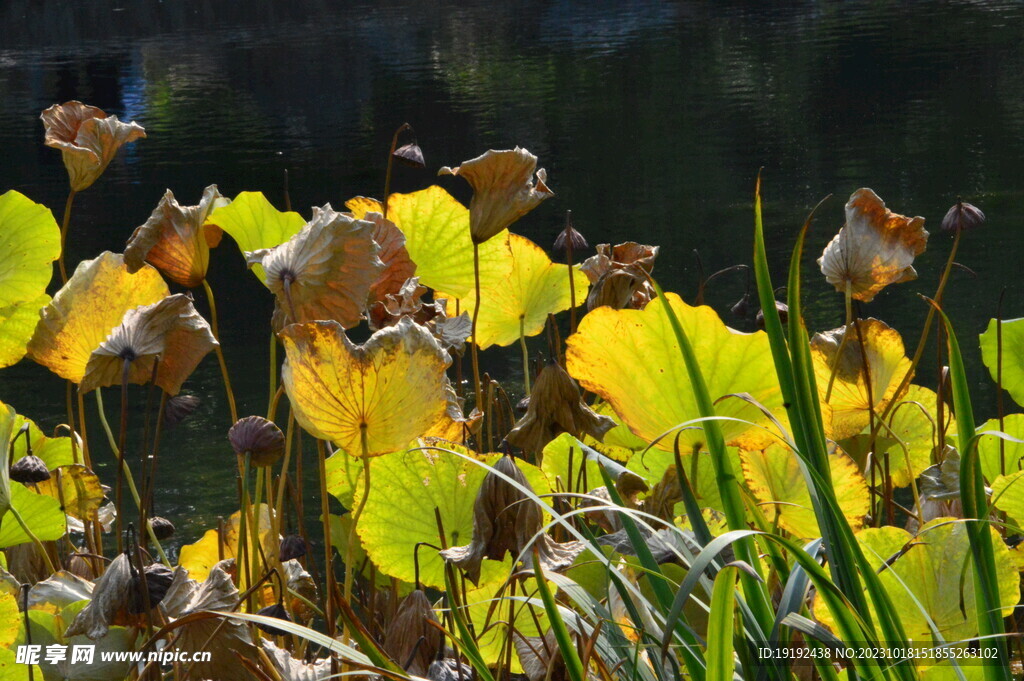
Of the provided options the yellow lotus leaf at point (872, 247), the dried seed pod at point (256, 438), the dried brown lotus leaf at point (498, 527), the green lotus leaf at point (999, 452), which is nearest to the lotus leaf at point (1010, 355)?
the green lotus leaf at point (999, 452)

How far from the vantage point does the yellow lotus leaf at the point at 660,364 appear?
0.69 metres

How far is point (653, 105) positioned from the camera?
23.1 feet

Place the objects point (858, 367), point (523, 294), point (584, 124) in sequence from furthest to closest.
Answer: point (584, 124) < point (523, 294) < point (858, 367)

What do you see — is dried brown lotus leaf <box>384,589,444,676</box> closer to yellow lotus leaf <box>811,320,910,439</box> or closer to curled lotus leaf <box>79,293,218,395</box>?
curled lotus leaf <box>79,293,218,395</box>

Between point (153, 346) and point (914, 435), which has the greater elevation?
point (153, 346)

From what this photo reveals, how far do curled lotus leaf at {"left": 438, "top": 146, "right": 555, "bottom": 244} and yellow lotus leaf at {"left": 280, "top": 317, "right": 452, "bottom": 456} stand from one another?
19 cm

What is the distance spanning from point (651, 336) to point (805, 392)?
0.16 meters

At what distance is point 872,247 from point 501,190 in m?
0.27

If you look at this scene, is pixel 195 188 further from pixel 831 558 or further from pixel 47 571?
pixel 831 558

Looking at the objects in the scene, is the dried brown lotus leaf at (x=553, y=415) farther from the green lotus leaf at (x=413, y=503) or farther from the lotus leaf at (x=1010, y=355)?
the lotus leaf at (x=1010, y=355)

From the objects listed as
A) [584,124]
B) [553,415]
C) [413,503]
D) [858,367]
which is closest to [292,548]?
[413,503]

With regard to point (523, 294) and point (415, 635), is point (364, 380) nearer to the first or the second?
point (415, 635)

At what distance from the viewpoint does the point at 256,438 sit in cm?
62

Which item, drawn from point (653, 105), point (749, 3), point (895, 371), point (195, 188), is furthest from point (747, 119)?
point (749, 3)
